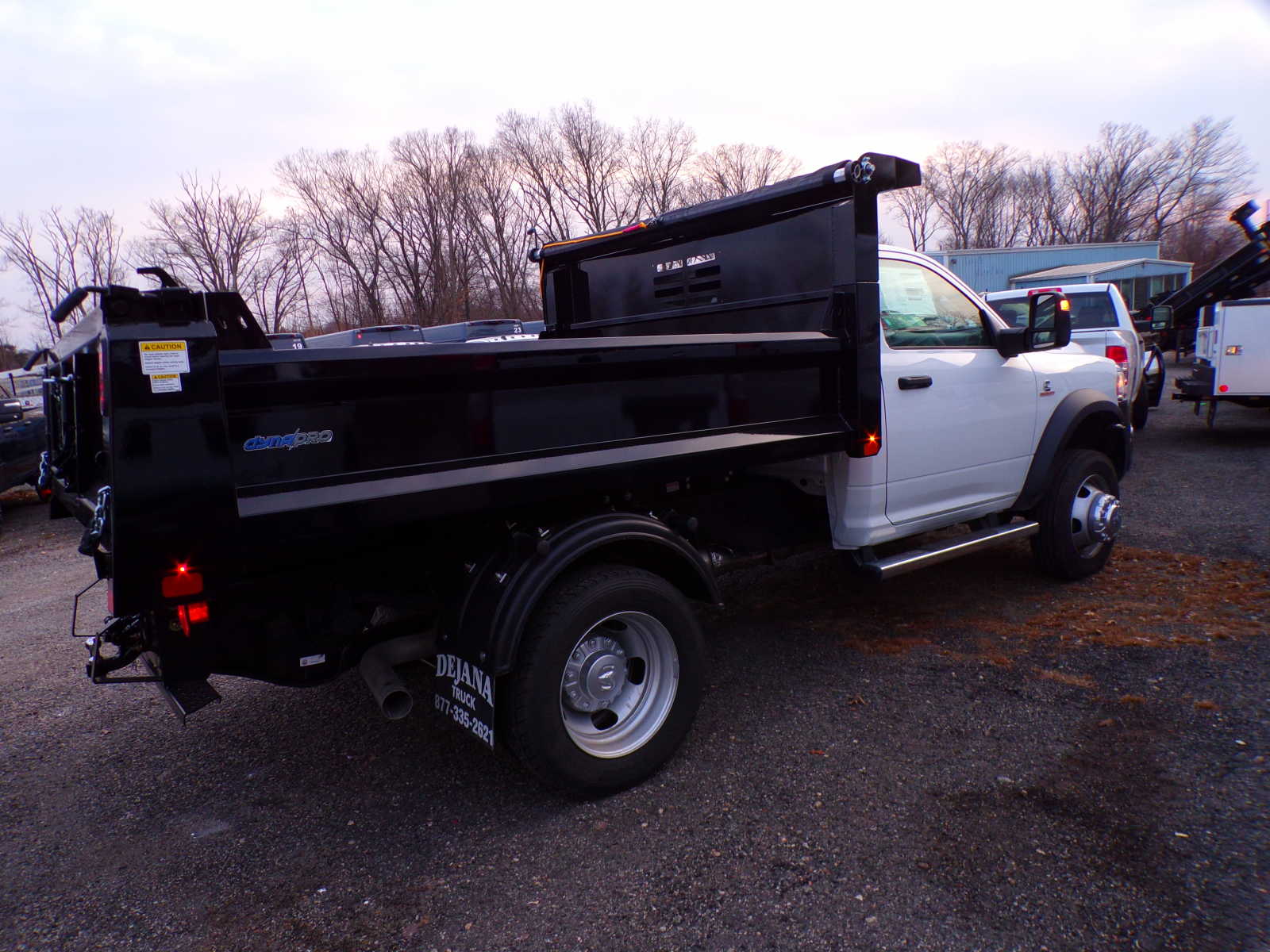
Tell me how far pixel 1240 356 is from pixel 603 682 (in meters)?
11.3

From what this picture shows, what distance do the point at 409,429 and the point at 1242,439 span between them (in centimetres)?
1231

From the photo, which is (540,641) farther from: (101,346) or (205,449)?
(101,346)

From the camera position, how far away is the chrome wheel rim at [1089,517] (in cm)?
536

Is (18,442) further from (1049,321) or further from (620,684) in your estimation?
(1049,321)

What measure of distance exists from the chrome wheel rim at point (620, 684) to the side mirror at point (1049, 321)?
9.83ft

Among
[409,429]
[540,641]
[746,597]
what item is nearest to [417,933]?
[540,641]

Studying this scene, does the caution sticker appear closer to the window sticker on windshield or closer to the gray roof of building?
the window sticker on windshield

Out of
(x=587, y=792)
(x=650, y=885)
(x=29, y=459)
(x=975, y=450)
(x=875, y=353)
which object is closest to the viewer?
(x=650, y=885)

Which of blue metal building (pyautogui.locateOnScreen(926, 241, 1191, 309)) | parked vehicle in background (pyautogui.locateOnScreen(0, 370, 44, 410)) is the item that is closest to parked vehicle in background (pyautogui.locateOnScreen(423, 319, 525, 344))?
parked vehicle in background (pyautogui.locateOnScreen(0, 370, 44, 410))

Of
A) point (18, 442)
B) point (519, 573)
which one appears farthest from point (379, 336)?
point (519, 573)

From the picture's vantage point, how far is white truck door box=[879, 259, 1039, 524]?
4234 mm

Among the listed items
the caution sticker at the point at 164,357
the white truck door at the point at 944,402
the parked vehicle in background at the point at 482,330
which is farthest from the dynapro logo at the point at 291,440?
the parked vehicle in background at the point at 482,330

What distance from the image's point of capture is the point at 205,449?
7.53ft

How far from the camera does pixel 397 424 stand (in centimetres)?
261
